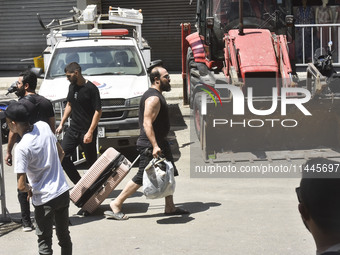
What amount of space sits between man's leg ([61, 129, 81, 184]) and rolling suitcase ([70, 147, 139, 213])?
0.36 meters

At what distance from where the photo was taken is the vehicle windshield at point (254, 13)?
1283 centimetres

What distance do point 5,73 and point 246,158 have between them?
12490mm

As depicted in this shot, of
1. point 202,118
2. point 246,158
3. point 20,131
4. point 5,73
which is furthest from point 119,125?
point 5,73

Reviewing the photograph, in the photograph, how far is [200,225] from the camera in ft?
26.8

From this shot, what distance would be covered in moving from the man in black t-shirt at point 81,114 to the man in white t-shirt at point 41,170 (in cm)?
275

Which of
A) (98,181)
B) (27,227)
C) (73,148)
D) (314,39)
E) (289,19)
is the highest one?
(289,19)

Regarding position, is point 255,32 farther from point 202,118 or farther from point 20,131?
point 20,131

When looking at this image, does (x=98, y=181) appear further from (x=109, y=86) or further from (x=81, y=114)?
(x=109, y=86)

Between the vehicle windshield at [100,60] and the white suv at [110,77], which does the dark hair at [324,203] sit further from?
the vehicle windshield at [100,60]

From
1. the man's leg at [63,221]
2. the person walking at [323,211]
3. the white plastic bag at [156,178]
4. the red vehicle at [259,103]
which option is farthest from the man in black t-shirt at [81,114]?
the person walking at [323,211]

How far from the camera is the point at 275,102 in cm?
1108

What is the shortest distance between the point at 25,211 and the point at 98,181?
1002 mm

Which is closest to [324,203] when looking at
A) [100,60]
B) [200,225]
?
[200,225]

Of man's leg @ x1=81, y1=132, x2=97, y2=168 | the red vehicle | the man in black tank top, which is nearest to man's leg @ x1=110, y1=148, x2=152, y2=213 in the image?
the man in black tank top
